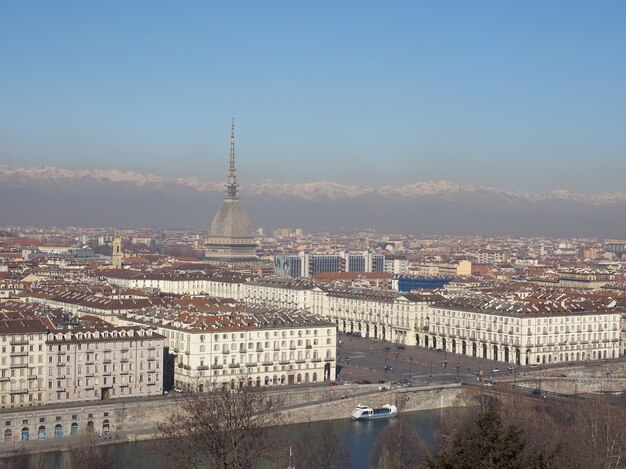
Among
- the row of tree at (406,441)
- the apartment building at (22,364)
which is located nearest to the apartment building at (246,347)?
the row of tree at (406,441)

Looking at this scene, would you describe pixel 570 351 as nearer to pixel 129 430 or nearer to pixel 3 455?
pixel 129 430

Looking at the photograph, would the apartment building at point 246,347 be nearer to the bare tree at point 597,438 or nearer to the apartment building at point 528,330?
the apartment building at point 528,330

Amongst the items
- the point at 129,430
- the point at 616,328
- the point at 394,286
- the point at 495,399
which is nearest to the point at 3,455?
the point at 129,430

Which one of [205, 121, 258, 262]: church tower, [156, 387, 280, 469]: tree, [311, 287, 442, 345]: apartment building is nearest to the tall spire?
[205, 121, 258, 262]: church tower

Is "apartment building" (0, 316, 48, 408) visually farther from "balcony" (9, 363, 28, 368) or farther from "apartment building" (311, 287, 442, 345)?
"apartment building" (311, 287, 442, 345)

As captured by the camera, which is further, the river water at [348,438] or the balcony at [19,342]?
the balcony at [19,342]

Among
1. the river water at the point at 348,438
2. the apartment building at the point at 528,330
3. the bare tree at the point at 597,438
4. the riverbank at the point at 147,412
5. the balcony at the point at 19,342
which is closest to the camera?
the bare tree at the point at 597,438

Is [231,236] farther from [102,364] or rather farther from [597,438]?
[597,438]
